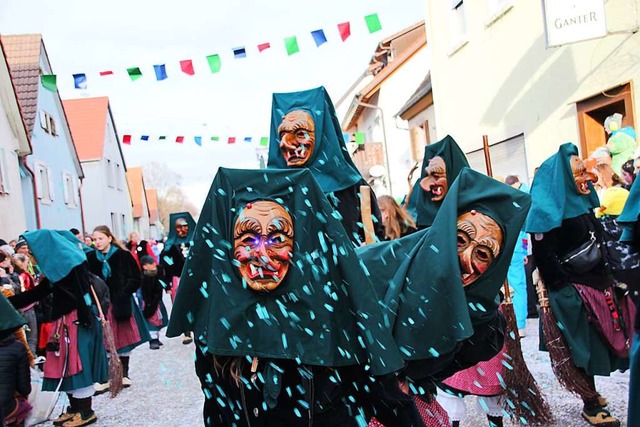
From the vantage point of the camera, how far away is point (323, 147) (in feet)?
15.9

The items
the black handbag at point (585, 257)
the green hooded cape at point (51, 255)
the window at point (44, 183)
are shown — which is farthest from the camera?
the window at point (44, 183)

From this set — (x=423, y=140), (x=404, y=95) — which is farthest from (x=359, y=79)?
(x=423, y=140)

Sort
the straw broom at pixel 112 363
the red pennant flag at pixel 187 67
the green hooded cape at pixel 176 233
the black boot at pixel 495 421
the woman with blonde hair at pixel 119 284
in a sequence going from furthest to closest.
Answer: the green hooded cape at pixel 176 233 < the red pennant flag at pixel 187 67 < the woman with blonde hair at pixel 119 284 < the straw broom at pixel 112 363 < the black boot at pixel 495 421

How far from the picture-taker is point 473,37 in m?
14.5

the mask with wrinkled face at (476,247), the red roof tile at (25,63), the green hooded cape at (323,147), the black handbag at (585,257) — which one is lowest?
the black handbag at (585,257)

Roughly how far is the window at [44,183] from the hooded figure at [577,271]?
65.4 feet

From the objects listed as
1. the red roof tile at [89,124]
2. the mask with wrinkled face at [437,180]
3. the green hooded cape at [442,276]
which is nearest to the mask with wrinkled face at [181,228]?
the mask with wrinkled face at [437,180]

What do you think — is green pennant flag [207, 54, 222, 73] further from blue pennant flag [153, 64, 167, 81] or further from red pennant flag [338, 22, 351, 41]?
red pennant flag [338, 22, 351, 41]

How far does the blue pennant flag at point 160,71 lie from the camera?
31.9ft

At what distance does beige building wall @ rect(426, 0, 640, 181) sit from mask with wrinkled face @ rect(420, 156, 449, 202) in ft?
18.2

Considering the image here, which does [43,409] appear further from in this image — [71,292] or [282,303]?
[282,303]

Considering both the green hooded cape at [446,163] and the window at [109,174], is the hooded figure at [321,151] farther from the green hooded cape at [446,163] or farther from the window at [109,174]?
the window at [109,174]

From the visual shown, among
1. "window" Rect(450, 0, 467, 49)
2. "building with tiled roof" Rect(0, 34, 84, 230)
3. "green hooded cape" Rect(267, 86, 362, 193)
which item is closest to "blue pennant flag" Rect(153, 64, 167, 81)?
"green hooded cape" Rect(267, 86, 362, 193)

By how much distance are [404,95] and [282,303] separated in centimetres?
2319
